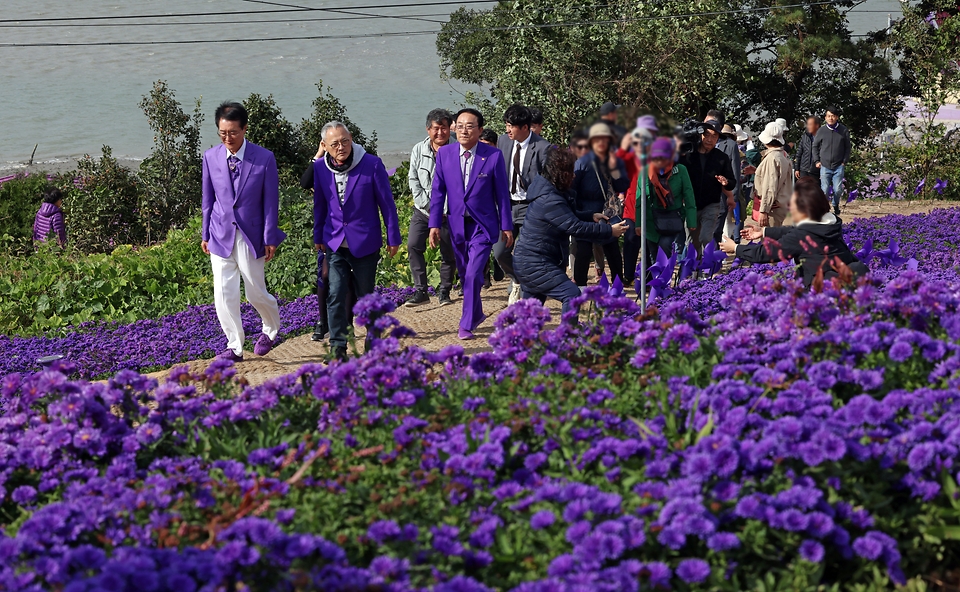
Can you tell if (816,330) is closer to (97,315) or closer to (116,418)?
(116,418)

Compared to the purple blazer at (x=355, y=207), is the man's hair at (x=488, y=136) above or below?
above

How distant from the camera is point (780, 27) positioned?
25.1m

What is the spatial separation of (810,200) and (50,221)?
10632mm

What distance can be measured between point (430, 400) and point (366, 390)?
0.28 metres

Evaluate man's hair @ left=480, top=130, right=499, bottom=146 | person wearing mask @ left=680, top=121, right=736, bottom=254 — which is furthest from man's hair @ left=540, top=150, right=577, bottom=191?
man's hair @ left=480, top=130, right=499, bottom=146

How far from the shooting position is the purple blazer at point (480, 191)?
7.16 metres

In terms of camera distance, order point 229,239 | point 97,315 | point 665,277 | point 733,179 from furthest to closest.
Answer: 1. point 97,315
2. point 733,179
3. point 229,239
4. point 665,277

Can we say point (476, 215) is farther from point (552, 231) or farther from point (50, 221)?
point (50, 221)

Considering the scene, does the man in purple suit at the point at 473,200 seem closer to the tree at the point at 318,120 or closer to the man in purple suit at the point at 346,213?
the man in purple suit at the point at 346,213

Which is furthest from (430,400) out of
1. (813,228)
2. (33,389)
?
(813,228)

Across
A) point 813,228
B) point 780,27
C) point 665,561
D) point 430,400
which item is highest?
point 780,27

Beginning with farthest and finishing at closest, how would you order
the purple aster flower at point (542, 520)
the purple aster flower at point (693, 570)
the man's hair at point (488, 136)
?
the man's hair at point (488, 136)
the purple aster flower at point (542, 520)
the purple aster flower at point (693, 570)

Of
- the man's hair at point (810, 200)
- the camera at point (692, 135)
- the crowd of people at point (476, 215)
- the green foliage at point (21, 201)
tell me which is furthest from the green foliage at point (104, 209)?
the man's hair at point (810, 200)

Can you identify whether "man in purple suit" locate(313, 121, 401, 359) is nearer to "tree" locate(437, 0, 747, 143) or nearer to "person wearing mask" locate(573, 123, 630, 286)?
"person wearing mask" locate(573, 123, 630, 286)
